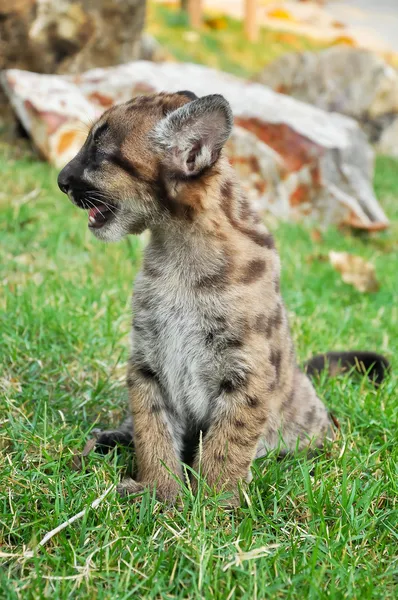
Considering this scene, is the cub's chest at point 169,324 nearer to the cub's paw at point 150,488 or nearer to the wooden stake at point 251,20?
the cub's paw at point 150,488

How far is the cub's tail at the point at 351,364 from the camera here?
468cm

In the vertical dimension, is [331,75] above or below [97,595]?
below

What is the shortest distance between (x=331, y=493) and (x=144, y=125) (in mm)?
1917

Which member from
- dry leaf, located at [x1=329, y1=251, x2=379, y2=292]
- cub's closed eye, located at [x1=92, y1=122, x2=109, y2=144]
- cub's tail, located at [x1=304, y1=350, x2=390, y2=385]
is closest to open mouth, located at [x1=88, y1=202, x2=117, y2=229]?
cub's closed eye, located at [x1=92, y1=122, x2=109, y2=144]

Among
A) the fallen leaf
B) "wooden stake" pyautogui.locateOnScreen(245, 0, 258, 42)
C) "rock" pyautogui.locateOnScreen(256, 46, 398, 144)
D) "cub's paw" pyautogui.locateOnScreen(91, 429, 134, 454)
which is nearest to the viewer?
"cub's paw" pyautogui.locateOnScreen(91, 429, 134, 454)

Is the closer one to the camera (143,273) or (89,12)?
(143,273)

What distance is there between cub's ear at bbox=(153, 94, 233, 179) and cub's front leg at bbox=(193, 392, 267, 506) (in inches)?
42.4

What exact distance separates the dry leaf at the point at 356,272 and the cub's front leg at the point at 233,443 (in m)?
3.69

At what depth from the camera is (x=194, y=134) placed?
3.23 metres

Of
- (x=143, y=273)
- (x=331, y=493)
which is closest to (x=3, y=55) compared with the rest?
(x=143, y=273)

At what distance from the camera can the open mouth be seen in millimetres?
3480

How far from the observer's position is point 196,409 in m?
3.53

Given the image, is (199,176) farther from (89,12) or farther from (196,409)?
(89,12)

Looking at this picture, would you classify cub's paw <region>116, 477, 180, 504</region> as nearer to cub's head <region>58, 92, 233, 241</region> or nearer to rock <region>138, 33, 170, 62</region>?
cub's head <region>58, 92, 233, 241</region>
